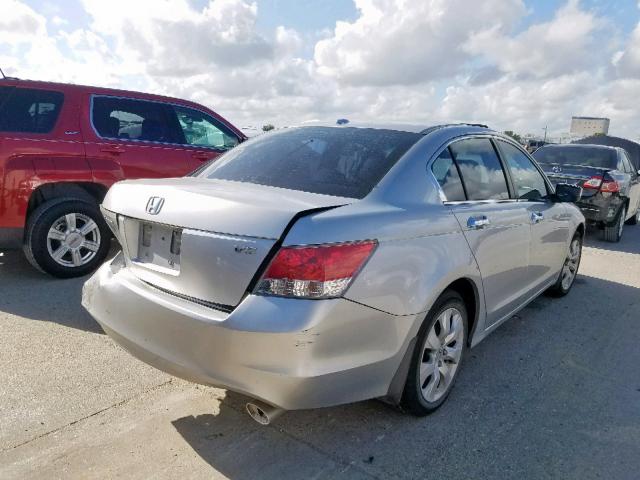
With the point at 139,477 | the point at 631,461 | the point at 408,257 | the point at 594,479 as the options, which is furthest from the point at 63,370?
the point at 631,461

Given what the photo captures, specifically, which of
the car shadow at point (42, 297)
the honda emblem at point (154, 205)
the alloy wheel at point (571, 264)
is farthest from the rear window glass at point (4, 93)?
the alloy wheel at point (571, 264)

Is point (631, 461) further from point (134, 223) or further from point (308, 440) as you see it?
point (134, 223)

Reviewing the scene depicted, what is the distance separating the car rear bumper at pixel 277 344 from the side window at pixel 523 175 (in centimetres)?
193

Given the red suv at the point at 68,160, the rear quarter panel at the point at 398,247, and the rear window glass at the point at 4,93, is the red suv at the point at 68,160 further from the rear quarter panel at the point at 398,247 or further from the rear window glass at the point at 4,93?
the rear quarter panel at the point at 398,247

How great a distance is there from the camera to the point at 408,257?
2.46m

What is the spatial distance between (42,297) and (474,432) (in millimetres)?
3760

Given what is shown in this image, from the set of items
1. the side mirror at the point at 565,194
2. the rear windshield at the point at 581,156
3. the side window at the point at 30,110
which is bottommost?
the side mirror at the point at 565,194

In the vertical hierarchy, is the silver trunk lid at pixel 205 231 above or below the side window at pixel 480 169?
below

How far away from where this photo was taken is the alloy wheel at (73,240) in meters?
4.96

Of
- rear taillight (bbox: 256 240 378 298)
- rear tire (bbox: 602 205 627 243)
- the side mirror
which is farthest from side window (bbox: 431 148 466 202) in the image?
rear tire (bbox: 602 205 627 243)

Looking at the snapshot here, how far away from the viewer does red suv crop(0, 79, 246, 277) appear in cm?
473

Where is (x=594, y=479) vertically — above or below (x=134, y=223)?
below

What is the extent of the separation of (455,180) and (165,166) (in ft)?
12.0

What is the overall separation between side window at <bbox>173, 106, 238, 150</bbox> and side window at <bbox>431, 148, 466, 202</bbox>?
12.3 feet
